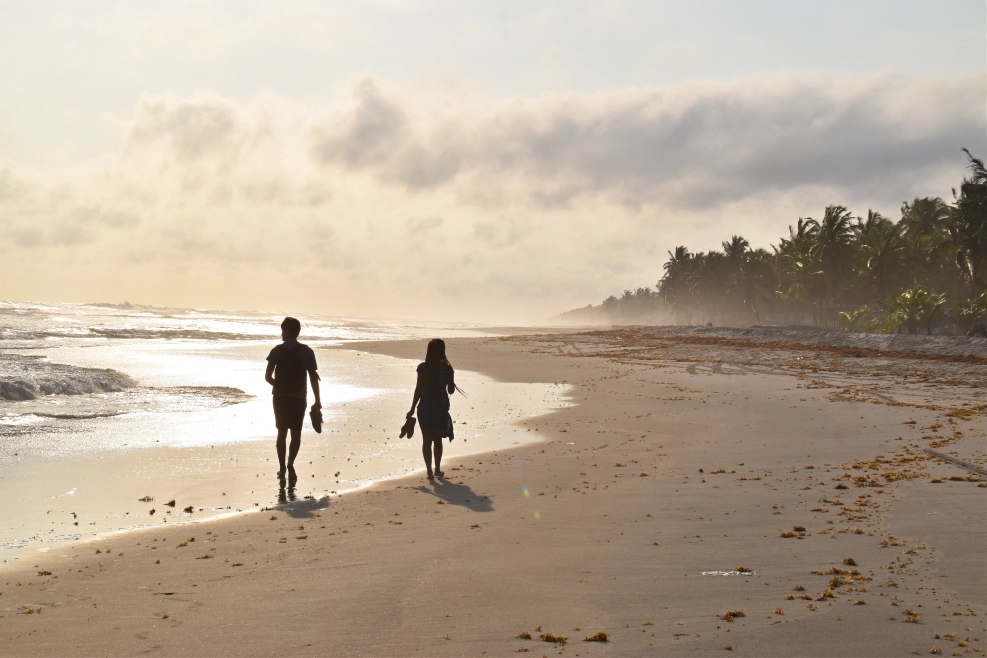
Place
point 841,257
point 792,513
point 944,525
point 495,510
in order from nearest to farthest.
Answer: point 944,525 → point 792,513 → point 495,510 → point 841,257

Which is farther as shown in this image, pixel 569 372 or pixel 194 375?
pixel 569 372

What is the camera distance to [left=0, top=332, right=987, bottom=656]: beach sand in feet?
13.4

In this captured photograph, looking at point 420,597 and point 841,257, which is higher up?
point 841,257

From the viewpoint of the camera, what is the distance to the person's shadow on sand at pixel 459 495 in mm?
7504

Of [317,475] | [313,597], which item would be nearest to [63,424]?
[317,475]

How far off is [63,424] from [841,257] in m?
68.5

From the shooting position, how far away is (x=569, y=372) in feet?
86.9

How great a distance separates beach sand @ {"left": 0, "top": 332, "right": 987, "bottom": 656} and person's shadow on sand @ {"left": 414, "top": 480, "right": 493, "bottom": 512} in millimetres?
36

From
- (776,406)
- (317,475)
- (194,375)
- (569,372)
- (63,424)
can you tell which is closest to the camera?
(317,475)

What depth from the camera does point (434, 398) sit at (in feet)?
31.3

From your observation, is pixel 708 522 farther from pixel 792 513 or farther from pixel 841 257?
pixel 841 257

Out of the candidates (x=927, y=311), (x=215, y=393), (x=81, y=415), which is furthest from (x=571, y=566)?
(x=927, y=311)

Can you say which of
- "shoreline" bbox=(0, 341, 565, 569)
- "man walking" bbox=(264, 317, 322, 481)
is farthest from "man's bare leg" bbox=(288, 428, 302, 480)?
"shoreline" bbox=(0, 341, 565, 569)

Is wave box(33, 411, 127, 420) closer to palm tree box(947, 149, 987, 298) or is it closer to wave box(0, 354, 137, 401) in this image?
wave box(0, 354, 137, 401)
